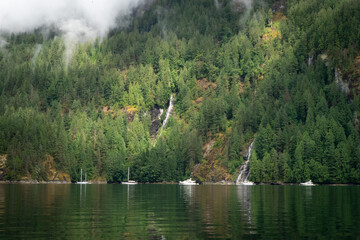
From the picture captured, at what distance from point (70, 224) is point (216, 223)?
14.8 m

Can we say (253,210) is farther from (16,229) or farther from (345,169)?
(345,169)

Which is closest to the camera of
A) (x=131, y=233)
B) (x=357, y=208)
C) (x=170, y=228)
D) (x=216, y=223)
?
(x=131, y=233)

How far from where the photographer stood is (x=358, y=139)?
186875 mm

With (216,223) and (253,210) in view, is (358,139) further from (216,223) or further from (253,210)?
(216,223)

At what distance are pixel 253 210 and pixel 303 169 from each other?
411 feet

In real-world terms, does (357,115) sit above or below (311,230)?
above

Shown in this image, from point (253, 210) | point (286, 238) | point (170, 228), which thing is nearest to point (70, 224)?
point (170, 228)

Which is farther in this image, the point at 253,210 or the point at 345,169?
the point at 345,169

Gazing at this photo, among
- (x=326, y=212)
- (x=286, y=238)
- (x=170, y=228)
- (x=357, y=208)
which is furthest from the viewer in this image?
(x=357, y=208)

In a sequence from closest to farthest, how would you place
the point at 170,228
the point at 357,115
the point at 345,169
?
the point at 170,228 → the point at 345,169 → the point at 357,115

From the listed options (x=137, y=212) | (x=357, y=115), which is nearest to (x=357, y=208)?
(x=137, y=212)

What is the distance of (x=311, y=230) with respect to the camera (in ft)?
146

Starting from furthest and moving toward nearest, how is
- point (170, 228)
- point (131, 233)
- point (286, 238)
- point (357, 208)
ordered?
1. point (357, 208)
2. point (170, 228)
3. point (131, 233)
4. point (286, 238)

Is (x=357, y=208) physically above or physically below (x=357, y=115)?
below
